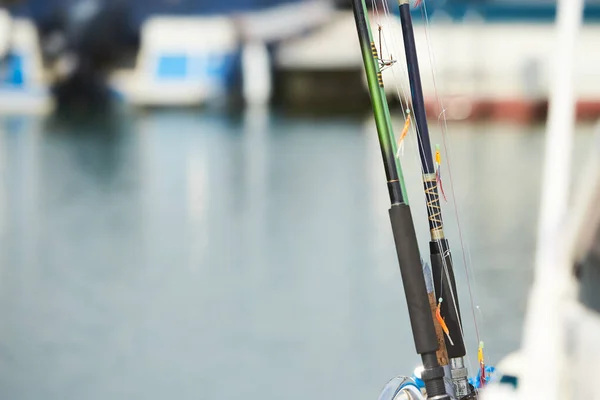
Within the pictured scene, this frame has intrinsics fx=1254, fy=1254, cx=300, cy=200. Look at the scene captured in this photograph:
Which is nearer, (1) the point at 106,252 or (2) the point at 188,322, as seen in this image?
(2) the point at 188,322

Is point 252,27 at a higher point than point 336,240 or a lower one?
higher

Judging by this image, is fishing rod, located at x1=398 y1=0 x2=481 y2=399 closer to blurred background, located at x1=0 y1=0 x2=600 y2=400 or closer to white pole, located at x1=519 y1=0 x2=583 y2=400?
blurred background, located at x1=0 y1=0 x2=600 y2=400

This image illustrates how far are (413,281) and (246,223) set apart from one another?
16.8 ft

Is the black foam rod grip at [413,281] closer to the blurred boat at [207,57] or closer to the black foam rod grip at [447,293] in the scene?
the black foam rod grip at [447,293]

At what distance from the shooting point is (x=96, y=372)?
3537mm

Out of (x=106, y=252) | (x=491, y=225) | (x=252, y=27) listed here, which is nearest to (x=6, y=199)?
(x=106, y=252)

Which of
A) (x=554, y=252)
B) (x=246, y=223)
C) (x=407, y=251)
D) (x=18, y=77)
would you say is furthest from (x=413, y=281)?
(x=18, y=77)

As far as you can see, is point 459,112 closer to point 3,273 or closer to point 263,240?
point 263,240

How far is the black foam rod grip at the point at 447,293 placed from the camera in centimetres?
149

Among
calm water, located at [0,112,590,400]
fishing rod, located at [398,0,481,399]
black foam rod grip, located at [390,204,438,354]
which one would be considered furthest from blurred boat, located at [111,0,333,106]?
black foam rod grip, located at [390,204,438,354]

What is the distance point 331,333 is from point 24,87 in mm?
13447

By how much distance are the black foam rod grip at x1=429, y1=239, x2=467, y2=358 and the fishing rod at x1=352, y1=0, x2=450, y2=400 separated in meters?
0.11

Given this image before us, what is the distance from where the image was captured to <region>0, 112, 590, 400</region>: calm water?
3.56 metres

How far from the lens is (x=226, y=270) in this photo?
5.25 metres
